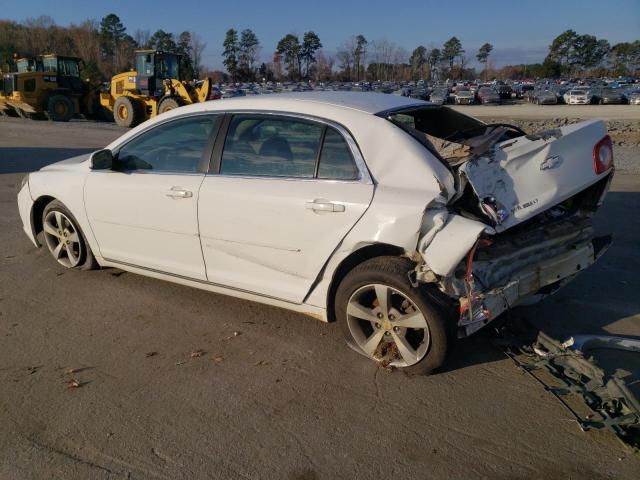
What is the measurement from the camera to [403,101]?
4328mm

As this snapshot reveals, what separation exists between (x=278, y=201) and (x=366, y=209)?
0.62 metres

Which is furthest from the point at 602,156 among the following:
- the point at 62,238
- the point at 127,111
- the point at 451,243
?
the point at 127,111

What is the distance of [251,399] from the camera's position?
331 cm

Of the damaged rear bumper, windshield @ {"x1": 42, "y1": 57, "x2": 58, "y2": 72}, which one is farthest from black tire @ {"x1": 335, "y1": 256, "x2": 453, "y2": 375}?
windshield @ {"x1": 42, "y1": 57, "x2": 58, "y2": 72}

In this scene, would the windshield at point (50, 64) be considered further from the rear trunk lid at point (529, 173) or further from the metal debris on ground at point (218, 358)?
the rear trunk lid at point (529, 173)

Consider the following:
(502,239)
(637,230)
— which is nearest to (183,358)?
(502,239)

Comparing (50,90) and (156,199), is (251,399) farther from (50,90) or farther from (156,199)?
(50,90)

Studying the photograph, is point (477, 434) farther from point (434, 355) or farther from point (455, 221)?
point (455, 221)

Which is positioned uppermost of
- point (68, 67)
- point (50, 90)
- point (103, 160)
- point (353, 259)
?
point (68, 67)

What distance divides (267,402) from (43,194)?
124 inches

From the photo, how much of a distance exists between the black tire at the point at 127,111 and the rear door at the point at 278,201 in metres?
19.7

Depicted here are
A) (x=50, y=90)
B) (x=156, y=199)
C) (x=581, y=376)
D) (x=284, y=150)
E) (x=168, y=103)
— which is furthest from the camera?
(x=50, y=90)

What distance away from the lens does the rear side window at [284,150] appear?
12.0ft

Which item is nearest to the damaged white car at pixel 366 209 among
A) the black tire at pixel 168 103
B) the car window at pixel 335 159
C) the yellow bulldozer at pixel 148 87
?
the car window at pixel 335 159
